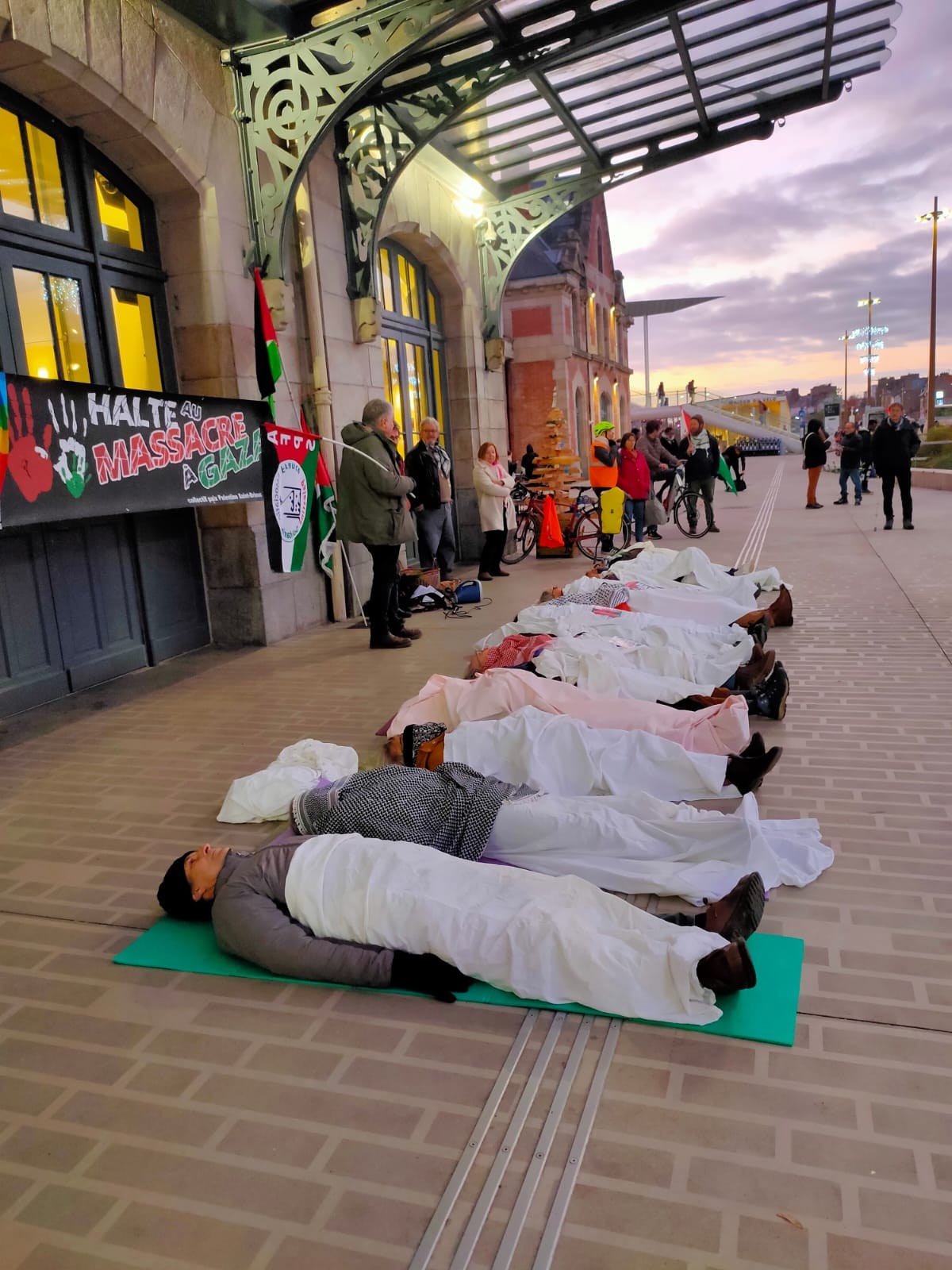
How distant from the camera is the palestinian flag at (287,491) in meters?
7.27

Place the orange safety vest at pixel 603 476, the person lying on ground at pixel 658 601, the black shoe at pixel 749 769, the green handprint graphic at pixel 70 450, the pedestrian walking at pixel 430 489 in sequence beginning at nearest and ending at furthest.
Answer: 1. the black shoe at pixel 749 769
2. the green handprint graphic at pixel 70 450
3. the person lying on ground at pixel 658 601
4. the pedestrian walking at pixel 430 489
5. the orange safety vest at pixel 603 476

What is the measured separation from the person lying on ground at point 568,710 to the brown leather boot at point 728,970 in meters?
1.63

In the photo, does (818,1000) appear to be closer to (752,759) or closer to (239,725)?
(752,759)

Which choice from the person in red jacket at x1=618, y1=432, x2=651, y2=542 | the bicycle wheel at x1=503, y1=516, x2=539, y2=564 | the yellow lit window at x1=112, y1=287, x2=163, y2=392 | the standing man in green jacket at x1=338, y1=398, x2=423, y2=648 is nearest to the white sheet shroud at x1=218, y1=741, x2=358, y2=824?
the standing man in green jacket at x1=338, y1=398, x2=423, y2=648

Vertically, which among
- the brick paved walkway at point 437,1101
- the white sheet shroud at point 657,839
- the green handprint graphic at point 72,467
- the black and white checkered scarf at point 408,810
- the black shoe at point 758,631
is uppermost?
the green handprint graphic at point 72,467

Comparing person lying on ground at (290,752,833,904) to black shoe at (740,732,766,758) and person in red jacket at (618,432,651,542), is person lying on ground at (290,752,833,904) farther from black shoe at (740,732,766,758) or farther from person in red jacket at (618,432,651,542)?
person in red jacket at (618,432,651,542)

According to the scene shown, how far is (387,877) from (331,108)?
6.37m

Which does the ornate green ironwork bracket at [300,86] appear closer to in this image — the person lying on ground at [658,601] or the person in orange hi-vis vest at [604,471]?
the person lying on ground at [658,601]

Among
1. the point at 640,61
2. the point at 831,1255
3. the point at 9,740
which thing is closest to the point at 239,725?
the point at 9,740

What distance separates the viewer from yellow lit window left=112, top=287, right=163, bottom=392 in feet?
22.0

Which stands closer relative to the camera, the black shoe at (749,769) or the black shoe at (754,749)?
the black shoe at (749,769)

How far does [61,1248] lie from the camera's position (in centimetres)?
191

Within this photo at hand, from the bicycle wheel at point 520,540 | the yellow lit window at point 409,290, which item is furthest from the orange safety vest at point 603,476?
the yellow lit window at point 409,290

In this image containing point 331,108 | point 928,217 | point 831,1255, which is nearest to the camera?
point 831,1255
